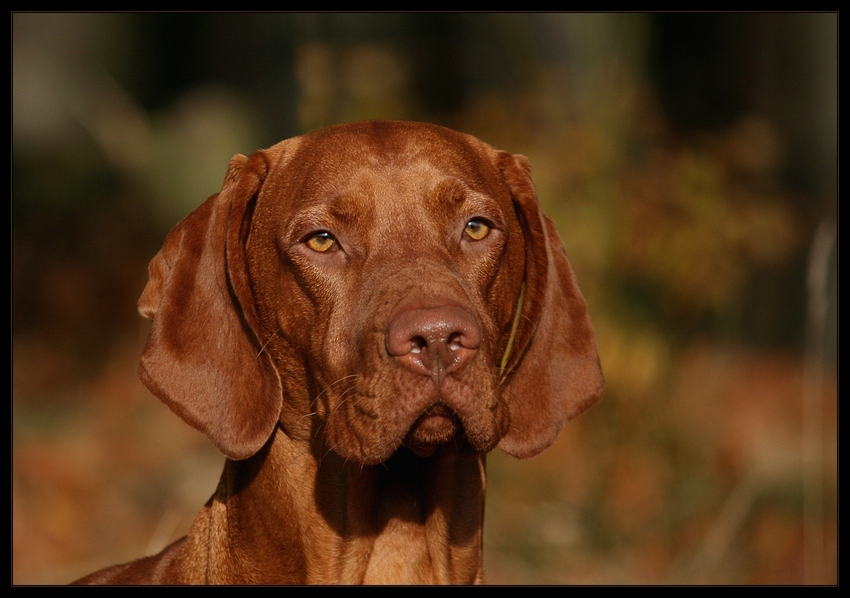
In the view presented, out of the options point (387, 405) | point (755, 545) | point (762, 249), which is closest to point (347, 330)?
point (387, 405)

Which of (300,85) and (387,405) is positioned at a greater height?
(300,85)

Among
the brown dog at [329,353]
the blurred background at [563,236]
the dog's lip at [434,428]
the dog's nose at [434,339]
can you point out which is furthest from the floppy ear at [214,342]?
the blurred background at [563,236]

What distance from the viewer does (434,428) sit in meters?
3.03

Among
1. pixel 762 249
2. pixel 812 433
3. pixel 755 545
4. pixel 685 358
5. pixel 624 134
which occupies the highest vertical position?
pixel 624 134

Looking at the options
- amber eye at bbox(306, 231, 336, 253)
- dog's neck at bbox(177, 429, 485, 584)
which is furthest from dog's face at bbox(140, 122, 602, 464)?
dog's neck at bbox(177, 429, 485, 584)

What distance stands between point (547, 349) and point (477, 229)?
0.51 metres

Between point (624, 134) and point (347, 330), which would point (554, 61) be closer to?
point (624, 134)

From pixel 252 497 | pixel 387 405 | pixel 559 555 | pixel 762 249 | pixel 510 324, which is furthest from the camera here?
pixel 762 249

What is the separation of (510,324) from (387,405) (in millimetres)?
764

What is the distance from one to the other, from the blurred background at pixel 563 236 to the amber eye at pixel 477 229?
11.7 ft

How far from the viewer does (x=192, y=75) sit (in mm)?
9836

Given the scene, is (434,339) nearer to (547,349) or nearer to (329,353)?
(329,353)

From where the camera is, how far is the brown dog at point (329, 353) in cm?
326

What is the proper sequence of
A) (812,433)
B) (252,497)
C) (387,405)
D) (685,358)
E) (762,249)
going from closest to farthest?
(387,405), (252,497), (685,358), (812,433), (762,249)
